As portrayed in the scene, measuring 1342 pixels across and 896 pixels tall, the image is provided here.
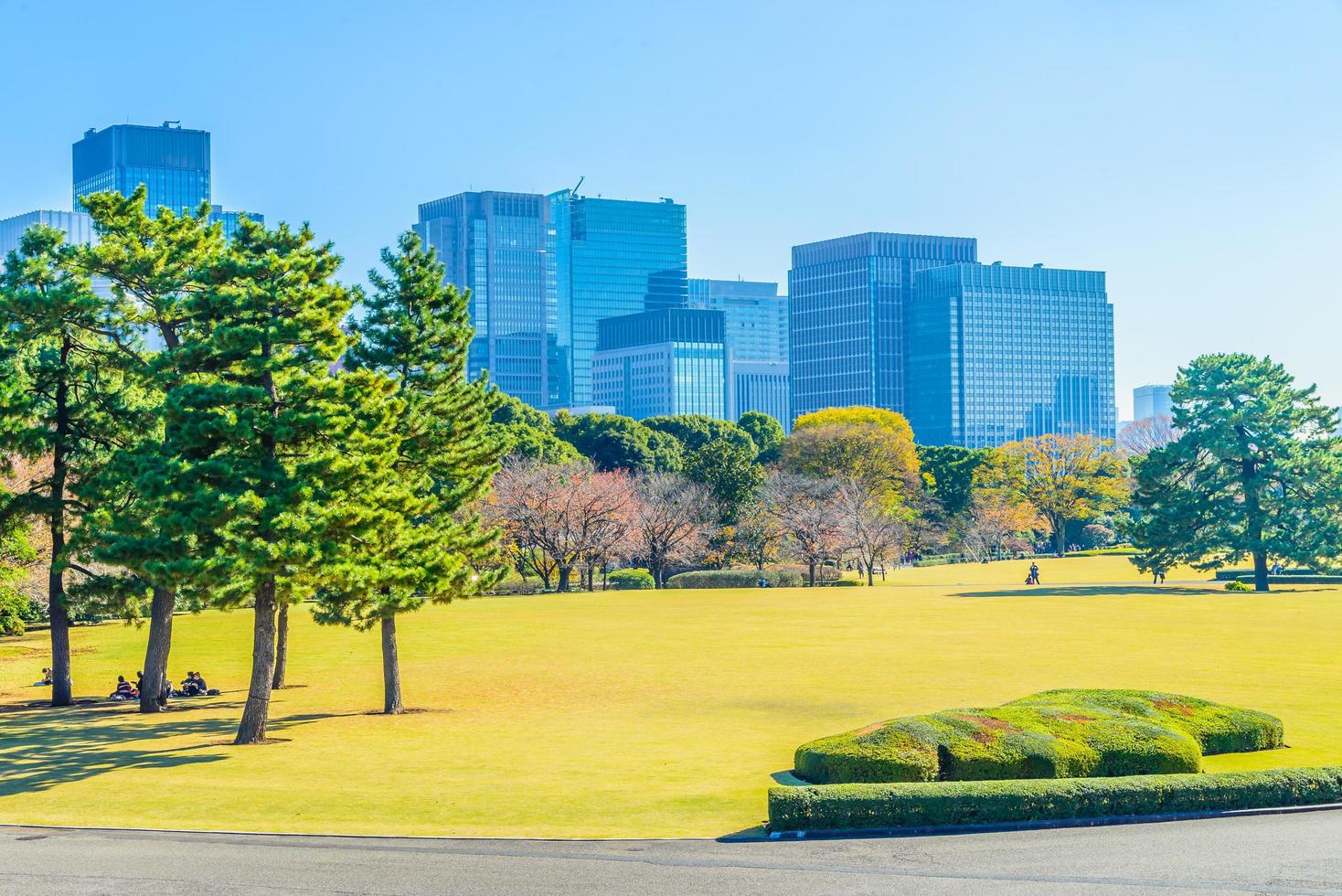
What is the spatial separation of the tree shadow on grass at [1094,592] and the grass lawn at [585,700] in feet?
23.9

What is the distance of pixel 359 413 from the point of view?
102 feet

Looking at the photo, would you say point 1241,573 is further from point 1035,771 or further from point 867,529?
point 1035,771

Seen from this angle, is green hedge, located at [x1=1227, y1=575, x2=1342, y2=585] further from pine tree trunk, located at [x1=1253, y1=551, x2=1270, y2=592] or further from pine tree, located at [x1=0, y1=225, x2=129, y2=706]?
pine tree, located at [x1=0, y1=225, x2=129, y2=706]

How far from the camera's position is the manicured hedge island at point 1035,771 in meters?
20.6

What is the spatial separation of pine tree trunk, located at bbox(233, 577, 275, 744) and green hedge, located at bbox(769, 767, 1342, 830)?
51.3ft

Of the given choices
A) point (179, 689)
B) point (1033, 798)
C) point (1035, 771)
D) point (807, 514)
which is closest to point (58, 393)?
point (179, 689)

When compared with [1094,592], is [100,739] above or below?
below

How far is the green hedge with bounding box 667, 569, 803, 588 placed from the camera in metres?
89.8

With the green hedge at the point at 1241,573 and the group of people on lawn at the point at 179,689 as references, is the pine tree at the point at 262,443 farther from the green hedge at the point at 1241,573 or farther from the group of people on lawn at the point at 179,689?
the green hedge at the point at 1241,573

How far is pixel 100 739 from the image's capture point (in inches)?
1267

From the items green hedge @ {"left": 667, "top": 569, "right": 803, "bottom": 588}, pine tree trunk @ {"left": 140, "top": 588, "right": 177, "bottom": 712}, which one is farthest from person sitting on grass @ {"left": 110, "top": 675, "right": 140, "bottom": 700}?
green hedge @ {"left": 667, "top": 569, "right": 803, "bottom": 588}

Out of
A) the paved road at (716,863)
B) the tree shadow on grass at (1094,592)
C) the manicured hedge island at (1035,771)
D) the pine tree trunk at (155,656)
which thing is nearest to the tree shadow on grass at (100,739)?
the pine tree trunk at (155,656)

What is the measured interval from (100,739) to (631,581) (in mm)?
63208

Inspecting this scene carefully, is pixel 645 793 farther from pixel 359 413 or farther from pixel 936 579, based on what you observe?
pixel 936 579
